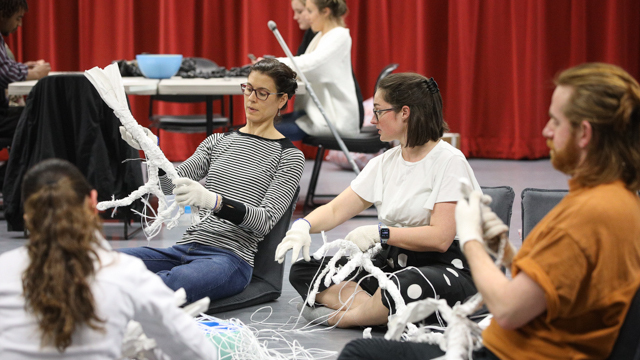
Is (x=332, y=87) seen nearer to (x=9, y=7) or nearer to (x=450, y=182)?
(x=9, y=7)

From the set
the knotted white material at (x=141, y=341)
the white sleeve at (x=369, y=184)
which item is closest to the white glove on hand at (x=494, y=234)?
the knotted white material at (x=141, y=341)

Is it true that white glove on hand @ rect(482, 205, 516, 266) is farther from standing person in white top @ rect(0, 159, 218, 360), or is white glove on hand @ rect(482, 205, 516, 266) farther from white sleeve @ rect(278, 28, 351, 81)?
white sleeve @ rect(278, 28, 351, 81)

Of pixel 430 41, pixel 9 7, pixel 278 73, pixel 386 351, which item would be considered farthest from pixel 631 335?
pixel 430 41

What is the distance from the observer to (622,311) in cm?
120

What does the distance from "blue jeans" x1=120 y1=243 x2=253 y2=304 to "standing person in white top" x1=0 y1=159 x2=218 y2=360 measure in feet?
3.16

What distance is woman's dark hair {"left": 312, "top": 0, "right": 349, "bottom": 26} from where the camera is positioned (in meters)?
4.00

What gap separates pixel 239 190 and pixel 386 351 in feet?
3.65

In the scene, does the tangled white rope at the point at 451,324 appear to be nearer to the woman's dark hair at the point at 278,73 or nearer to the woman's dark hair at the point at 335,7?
the woman's dark hair at the point at 278,73

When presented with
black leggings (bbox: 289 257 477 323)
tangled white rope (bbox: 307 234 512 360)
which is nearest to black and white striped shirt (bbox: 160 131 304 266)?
black leggings (bbox: 289 257 477 323)

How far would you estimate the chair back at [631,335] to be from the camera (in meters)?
1.22

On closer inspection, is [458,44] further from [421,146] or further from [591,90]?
[591,90]

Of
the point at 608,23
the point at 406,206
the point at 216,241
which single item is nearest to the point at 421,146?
the point at 406,206

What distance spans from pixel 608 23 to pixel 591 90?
5472 mm

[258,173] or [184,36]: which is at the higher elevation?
[184,36]
